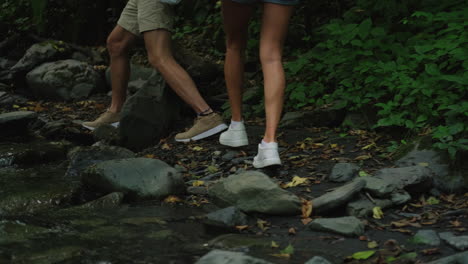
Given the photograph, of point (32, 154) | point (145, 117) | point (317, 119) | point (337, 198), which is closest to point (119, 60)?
point (145, 117)

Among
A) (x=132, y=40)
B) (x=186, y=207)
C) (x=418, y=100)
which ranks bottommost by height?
(x=186, y=207)

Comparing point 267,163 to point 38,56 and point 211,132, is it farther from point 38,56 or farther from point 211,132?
point 38,56

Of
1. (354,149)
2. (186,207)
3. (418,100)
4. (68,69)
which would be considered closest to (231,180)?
(186,207)

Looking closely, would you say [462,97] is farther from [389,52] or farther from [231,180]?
[231,180]

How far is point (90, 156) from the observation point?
4.39 metres

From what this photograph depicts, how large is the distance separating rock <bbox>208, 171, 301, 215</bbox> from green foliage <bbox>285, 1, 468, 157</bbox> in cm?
104

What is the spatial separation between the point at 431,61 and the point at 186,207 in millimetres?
2304

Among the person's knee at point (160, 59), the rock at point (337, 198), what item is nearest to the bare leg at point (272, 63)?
the rock at point (337, 198)

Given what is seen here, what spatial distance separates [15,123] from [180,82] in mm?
2035

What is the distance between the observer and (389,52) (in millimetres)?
4930

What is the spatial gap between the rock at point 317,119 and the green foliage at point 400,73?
0.41 feet

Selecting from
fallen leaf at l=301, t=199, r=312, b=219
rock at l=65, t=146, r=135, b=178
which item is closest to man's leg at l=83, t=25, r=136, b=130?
rock at l=65, t=146, r=135, b=178

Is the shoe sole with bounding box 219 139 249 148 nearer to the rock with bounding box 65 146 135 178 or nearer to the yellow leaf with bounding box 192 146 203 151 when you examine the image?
the yellow leaf with bounding box 192 146 203 151

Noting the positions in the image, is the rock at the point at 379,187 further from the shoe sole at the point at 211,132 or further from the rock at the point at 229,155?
the shoe sole at the point at 211,132
